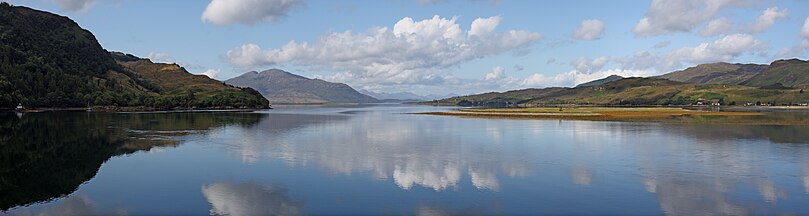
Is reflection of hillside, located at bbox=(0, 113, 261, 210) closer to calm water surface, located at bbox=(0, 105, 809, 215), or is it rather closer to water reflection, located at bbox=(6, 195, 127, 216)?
calm water surface, located at bbox=(0, 105, 809, 215)

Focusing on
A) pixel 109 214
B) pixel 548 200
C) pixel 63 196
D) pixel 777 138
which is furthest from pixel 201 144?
pixel 777 138

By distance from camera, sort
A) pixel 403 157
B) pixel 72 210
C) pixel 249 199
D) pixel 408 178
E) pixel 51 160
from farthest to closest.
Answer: pixel 403 157
pixel 51 160
pixel 408 178
pixel 249 199
pixel 72 210

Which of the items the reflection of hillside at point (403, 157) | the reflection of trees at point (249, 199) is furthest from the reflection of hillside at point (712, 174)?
the reflection of trees at point (249, 199)

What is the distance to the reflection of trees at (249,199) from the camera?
25203mm

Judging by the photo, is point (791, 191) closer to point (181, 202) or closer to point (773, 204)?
point (773, 204)

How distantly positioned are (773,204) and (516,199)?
38.8 ft

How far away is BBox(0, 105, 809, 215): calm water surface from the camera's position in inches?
1025

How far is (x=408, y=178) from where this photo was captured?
34.2 metres

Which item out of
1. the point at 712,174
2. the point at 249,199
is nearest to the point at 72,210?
the point at 249,199

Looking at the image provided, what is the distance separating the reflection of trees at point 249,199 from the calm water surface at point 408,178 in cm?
6

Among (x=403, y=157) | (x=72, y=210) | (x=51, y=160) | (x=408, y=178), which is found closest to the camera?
(x=72, y=210)

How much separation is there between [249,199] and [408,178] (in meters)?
10.2

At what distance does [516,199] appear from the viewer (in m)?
27.6

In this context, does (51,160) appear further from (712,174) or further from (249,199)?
(712,174)
